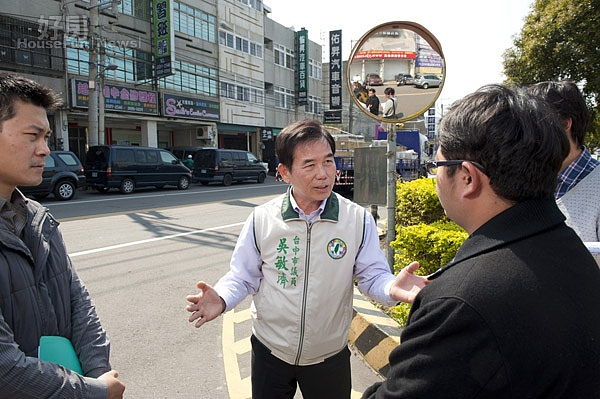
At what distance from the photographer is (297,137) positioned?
1.95m

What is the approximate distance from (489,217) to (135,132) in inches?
1030

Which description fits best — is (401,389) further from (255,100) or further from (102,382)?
(255,100)

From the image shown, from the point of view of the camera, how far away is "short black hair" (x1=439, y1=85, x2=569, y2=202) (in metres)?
0.96

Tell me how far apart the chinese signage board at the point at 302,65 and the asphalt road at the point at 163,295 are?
25525 millimetres

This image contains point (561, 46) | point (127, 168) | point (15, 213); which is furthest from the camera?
point (127, 168)

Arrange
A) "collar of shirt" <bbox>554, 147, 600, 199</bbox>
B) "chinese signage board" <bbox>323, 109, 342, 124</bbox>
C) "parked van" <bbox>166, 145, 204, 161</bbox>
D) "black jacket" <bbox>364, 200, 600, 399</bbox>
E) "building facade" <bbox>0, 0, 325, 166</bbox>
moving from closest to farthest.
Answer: "black jacket" <bbox>364, 200, 600, 399</bbox> → "collar of shirt" <bbox>554, 147, 600, 199</bbox> → "building facade" <bbox>0, 0, 325, 166</bbox> → "parked van" <bbox>166, 145, 204, 161</bbox> → "chinese signage board" <bbox>323, 109, 342, 124</bbox>

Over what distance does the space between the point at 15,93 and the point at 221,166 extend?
673 inches

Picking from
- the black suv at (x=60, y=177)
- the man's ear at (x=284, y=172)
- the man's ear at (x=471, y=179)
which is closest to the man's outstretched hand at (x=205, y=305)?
the man's ear at (x=284, y=172)

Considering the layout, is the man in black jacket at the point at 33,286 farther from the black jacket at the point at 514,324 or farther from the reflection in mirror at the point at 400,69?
the reflection in mirror at the point at 400,69

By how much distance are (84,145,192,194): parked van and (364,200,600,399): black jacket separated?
15203 millimetres

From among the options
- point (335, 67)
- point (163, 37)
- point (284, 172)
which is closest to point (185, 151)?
point (163, 37)

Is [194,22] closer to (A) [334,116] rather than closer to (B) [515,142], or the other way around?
(A) [334,116]

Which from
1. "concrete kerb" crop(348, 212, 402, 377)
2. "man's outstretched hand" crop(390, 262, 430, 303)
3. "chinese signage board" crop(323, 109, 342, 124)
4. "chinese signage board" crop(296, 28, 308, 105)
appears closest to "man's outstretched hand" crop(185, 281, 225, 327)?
"man's outstretched hand" crop(390, 262, 430, 303)

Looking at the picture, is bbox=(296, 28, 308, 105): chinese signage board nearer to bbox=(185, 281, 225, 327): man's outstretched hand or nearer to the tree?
the tree
